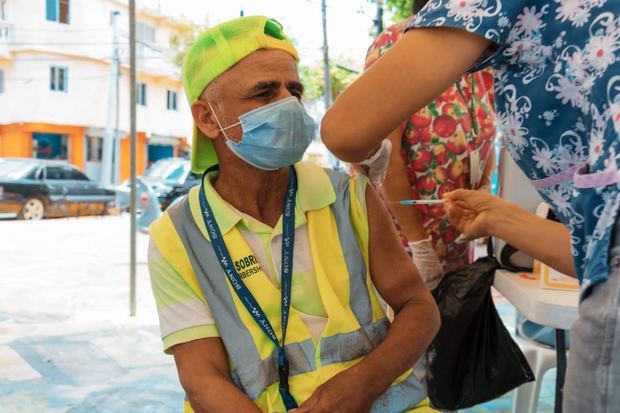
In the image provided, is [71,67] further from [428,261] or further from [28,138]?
[428,261]

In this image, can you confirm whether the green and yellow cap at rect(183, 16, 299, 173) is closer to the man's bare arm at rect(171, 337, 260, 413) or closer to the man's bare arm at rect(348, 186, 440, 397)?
the man's bare arm at rect(348, 186, 440, 397)

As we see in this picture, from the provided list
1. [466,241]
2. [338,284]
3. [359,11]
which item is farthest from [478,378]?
[359,11]

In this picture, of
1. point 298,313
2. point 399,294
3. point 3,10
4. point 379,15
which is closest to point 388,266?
point 399,294

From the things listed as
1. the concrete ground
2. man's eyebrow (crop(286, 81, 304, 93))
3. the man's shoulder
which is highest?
man's eyebrow (crop(286, 81, 304, 93))

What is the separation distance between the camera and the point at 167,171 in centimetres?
729

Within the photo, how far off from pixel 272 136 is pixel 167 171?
19.9 ft

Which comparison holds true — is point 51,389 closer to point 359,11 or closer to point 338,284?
point 338,284

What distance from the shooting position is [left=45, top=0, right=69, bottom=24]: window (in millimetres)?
5535

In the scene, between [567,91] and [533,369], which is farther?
[533,369]

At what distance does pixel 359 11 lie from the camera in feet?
16.5

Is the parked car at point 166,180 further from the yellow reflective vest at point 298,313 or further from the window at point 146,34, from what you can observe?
the yellow reflective vest at point 298,313

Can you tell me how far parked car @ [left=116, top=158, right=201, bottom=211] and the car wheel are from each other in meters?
0.77

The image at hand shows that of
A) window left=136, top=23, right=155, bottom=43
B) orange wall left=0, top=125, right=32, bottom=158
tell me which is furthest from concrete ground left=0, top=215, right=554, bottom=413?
window left=136, top=23, right=155, bottom=43

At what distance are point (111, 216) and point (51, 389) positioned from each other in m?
4.56
